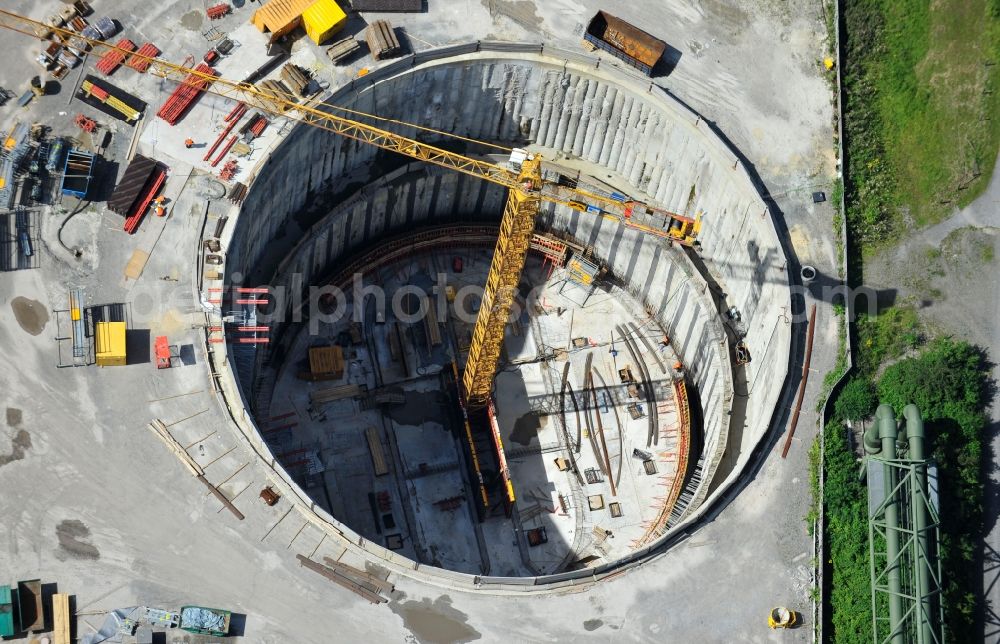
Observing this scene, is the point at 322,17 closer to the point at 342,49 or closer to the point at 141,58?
the point at 342,49

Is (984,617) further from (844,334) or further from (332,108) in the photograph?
(332,108)

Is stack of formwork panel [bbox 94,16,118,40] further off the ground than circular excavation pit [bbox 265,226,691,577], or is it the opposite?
stack of formwork panel [bbox 94,16,118,40]

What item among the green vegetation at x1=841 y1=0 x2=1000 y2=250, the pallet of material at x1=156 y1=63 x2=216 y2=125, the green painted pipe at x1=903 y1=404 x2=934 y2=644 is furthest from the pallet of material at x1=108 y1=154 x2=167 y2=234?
the green painted pipe at x1=903 y1=404 x2=934 y2=644

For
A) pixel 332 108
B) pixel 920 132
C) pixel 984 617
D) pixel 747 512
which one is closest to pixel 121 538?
pixel 332 108

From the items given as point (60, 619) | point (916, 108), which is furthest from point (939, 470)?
point (60, 619)

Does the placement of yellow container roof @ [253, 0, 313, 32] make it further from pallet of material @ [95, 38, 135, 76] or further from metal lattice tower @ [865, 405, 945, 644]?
metal lattice tower @ [865, 405, 945, 644]

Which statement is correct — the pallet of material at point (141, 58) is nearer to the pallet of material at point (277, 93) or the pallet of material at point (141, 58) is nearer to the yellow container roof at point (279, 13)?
the yellow container roof at point (279, 13)
